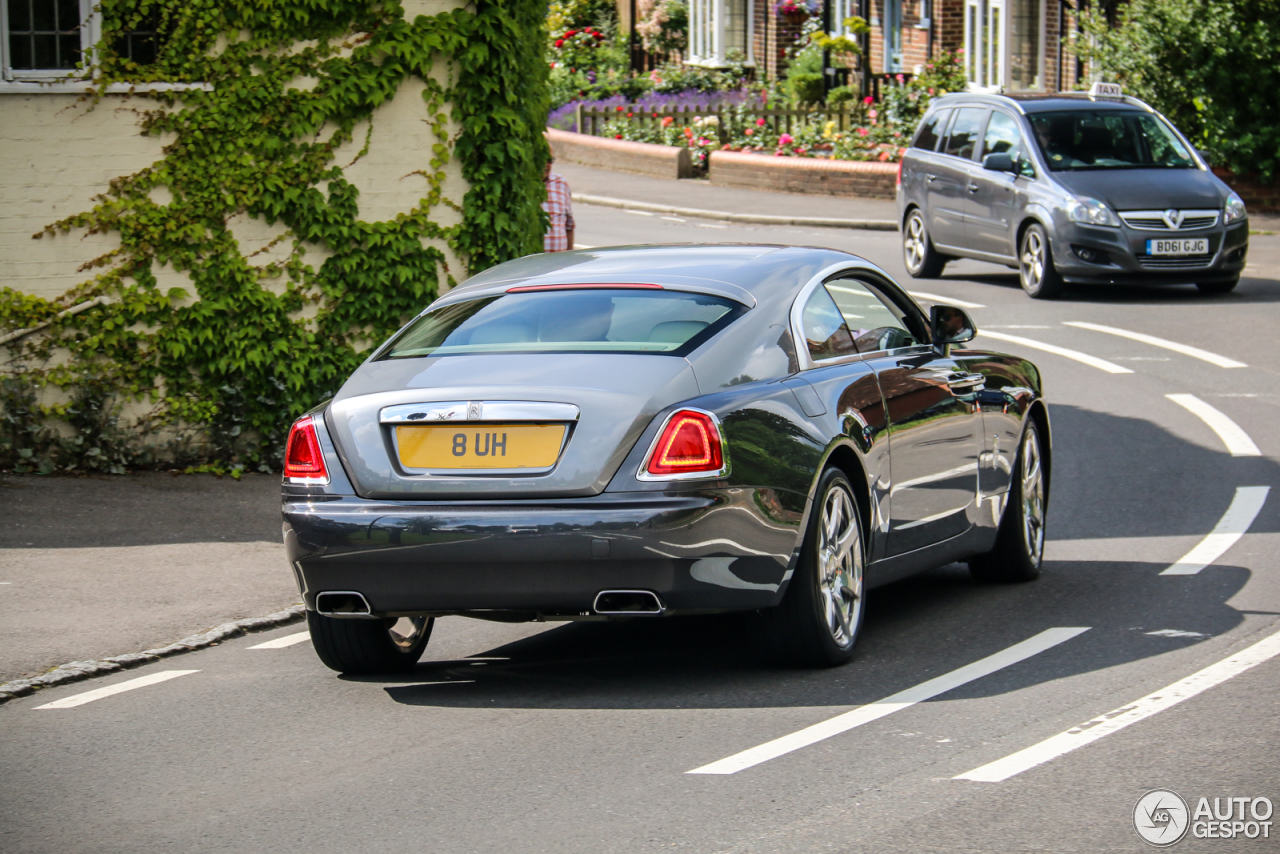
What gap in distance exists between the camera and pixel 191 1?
1152 cm

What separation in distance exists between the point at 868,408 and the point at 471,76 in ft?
17.9

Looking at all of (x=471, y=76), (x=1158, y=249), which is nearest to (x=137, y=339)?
(x=471, y=76)

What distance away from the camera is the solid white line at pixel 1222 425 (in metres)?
12.1

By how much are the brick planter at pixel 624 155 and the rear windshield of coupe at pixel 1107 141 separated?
611 inches

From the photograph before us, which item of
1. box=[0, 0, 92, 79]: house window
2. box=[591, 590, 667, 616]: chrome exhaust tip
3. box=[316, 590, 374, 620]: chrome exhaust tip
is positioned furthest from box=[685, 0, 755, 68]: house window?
box=[591, 590, 667, 616]: chrome exhaust tip

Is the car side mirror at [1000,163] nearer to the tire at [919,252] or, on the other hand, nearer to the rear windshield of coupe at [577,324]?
the tire at [919,252]

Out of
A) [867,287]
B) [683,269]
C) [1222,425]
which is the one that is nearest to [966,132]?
[1222,425]

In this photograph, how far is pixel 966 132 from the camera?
20.7 metres

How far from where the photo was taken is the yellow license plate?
6109mm

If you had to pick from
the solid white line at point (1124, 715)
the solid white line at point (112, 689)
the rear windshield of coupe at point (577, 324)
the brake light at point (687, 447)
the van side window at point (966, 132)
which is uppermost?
the van side window at point (966, 132)

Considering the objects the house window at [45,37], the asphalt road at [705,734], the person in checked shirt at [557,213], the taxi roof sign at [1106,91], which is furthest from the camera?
the taxi roof sign at [1106,91]

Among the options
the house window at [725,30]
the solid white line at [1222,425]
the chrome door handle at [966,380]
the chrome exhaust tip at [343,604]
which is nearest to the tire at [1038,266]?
the solid white line at [1222,425]

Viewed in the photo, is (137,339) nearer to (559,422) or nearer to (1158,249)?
(559,422)

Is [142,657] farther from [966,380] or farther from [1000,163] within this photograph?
[1000,163]
